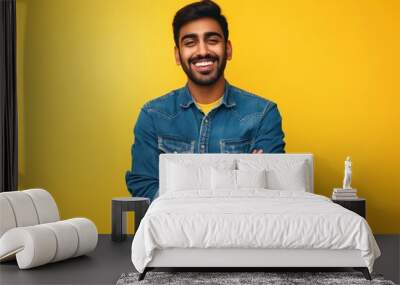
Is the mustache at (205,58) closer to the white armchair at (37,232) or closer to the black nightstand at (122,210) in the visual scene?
the black nightstand at (122,210)

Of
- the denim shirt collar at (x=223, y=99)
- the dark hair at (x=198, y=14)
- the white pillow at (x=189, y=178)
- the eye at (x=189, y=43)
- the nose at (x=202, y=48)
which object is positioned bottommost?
the white pillow at (x=189, y=178)

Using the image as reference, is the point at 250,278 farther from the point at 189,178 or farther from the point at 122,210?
the point at 122,210

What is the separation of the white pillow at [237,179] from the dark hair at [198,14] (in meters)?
1.63

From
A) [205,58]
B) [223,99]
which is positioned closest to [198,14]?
[205,58]

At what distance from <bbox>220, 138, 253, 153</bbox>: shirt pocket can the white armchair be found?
1898 millimetres

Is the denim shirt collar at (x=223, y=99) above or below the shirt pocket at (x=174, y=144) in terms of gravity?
above

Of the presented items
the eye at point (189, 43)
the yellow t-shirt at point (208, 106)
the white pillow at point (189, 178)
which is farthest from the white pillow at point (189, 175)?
the eye at point (189, 43)

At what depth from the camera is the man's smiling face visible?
24.4 ft

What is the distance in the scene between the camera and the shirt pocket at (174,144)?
24.3ft

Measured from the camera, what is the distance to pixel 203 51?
24.4 feet

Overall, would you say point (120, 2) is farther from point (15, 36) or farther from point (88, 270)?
point (88, 270)

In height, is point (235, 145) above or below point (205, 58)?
below

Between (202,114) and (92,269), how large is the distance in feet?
8.01

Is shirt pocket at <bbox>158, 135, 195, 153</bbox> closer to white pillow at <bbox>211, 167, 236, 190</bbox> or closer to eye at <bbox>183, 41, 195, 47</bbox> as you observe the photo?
white pillow at <bbox>211, 167, 236, 190</bbox>
